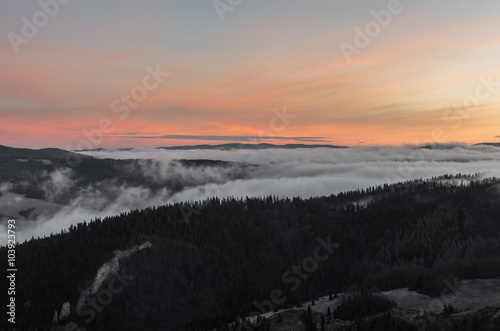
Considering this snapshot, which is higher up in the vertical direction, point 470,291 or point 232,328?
point 470,291

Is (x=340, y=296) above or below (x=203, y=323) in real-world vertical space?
above

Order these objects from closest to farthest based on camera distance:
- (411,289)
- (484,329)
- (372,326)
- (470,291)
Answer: (484,329) < (372,326) < (470,291) < (411,289)

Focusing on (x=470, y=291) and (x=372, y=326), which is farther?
(x=470, y=291)

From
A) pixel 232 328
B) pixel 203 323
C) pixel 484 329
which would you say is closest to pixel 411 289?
pixel 484 329

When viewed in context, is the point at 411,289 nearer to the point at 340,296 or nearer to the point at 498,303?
the point at 340,296

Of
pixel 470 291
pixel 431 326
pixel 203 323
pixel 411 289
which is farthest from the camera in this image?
pixel 203 323

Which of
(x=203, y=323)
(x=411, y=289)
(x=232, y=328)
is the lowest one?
(x=203, y=323)

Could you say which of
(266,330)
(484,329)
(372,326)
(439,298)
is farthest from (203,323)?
(484,329)

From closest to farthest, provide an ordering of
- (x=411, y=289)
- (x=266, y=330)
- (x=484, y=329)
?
(x=484, y=329) < (x=266, y=330) < (x=411, y=289)

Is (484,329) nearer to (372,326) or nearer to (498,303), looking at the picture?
(498,303)
